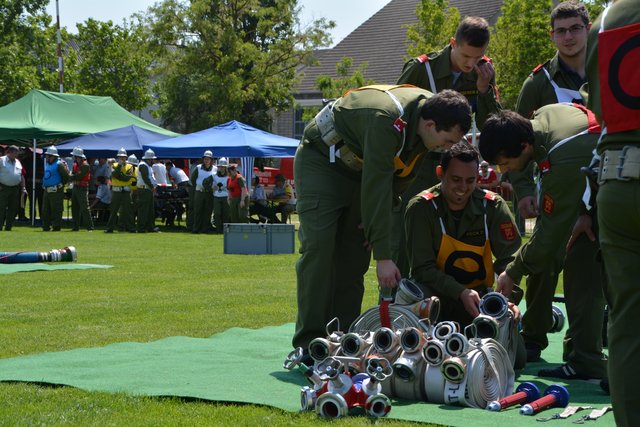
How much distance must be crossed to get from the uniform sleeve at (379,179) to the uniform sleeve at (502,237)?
120 centimetres

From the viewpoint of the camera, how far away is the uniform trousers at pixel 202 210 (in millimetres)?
25969

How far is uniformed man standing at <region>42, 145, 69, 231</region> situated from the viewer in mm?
25209

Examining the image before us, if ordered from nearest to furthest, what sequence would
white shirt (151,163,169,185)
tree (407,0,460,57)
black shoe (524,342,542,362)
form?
1. black shoe (524,342,542,362)
2. white shirt (151,163,169,185)
3. tree (407,0,460,57)

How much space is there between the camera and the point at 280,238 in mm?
17734

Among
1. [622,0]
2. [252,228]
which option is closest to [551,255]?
[622,0]

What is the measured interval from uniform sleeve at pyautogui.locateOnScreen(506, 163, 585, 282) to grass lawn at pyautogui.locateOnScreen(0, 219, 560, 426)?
55.6 inches

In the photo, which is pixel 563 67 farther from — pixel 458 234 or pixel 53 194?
pixel 53 194

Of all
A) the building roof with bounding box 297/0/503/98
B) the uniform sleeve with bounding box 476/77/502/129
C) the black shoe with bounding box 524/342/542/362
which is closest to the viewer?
the black shoe with bounding box 524/342/542/362

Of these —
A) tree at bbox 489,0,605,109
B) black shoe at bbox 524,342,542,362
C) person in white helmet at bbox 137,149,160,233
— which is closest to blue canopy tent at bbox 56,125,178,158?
person in white helmet at bbox 137,149,160,233

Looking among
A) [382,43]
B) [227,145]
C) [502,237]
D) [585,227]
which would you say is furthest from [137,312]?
[382,43]

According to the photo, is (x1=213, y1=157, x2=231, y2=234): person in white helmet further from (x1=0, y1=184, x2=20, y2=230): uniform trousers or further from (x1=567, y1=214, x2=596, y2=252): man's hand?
(x1=567, y1=214, x2=596, y2=252): man's hand

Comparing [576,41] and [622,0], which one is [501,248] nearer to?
[576,41]

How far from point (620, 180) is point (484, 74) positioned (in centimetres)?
389

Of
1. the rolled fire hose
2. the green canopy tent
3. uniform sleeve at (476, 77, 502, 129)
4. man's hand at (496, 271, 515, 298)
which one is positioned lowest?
the rolled fire hose
